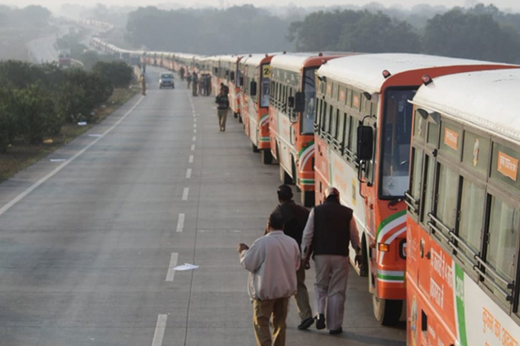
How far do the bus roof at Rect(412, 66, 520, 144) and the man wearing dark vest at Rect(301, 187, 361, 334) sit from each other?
7.36 feet

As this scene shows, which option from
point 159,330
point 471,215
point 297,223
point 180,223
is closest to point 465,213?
point 471,215

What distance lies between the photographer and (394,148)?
36.1 ft

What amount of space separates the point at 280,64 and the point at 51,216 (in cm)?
720

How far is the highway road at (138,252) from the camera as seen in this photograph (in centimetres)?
1158

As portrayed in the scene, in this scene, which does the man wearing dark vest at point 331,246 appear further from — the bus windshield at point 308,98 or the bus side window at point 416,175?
the bus windshield at point 308,98

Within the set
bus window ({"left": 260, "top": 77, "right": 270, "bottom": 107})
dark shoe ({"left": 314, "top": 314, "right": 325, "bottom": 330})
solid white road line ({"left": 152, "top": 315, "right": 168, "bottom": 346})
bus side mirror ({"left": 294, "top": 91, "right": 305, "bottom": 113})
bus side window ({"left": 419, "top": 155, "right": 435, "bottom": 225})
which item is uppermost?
bus side window ({"left": 419, "top": 155, "right": 435, "bottom": 225})

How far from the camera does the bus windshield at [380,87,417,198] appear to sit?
432 inches

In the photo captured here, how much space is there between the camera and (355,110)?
12.8 metres

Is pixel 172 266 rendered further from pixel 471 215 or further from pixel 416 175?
pixel 471 215

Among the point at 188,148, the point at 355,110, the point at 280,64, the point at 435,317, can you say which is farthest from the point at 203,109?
the point at 435,317

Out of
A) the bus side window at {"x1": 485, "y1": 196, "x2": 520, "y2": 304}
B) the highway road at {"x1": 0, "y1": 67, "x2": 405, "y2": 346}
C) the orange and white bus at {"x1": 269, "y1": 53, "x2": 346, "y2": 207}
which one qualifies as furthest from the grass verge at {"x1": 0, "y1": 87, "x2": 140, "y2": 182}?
the bus side window at {"x1": 485, "y1": 196, "x2": 520, "y2": 304}

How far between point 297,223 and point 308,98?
351 inches

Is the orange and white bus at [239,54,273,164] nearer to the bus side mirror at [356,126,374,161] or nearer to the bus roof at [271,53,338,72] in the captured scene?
the bus roof at [271,53,338,72]

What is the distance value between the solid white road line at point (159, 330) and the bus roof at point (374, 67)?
3.64m
